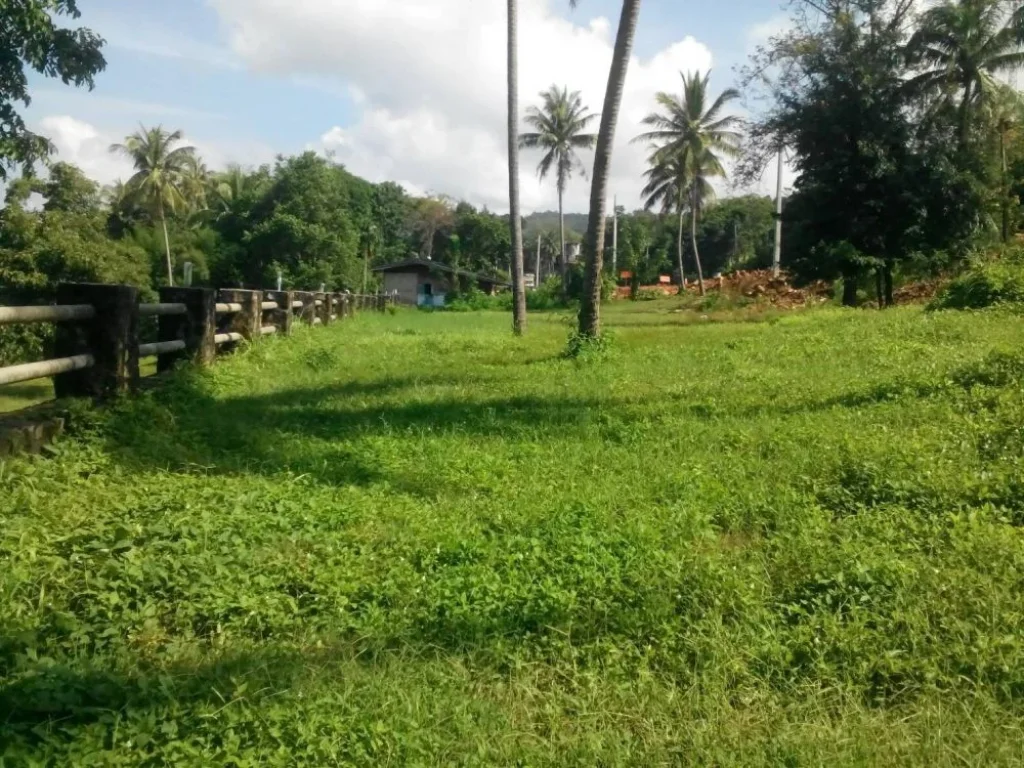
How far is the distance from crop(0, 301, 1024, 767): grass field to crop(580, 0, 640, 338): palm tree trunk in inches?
268

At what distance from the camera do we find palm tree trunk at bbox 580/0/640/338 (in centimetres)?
1252

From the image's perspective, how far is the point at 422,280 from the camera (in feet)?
199

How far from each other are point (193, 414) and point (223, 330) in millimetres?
4626

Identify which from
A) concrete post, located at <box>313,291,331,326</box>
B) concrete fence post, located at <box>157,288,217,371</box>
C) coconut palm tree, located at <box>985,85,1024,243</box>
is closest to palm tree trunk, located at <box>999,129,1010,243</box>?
coconut palm tree, located at <box>985,85,1024,243</box>

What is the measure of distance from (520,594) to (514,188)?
58.1ft

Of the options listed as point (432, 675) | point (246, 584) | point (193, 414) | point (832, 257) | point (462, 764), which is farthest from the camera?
point (832, 257)

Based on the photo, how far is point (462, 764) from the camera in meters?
2.66

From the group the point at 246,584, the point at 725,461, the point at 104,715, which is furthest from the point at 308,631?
the point at 725,461

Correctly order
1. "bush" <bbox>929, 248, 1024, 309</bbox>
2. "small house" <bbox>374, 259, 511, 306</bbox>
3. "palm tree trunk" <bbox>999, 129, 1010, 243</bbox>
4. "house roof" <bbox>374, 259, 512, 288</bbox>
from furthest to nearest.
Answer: "small house" <bbox>374, 259, 511, 306</bbox> < "house roof" <bbox>374, 259, 512, 288</bbox> < "palm tree trunk" <bbox>999, 129, 1010, 243</bbox> < "bush" <bbox>929, 248, 1024, 309</bbox>

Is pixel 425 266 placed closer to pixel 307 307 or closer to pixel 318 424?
pixel 307 307

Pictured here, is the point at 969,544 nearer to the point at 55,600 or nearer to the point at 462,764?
the point at 462,764

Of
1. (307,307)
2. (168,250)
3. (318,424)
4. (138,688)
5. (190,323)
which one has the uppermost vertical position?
(168,250)

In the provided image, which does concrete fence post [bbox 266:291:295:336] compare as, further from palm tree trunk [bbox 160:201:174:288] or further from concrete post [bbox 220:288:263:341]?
palm tree trunk [bbox 160:201:174:288]

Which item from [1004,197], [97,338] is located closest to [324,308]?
[97,338]
